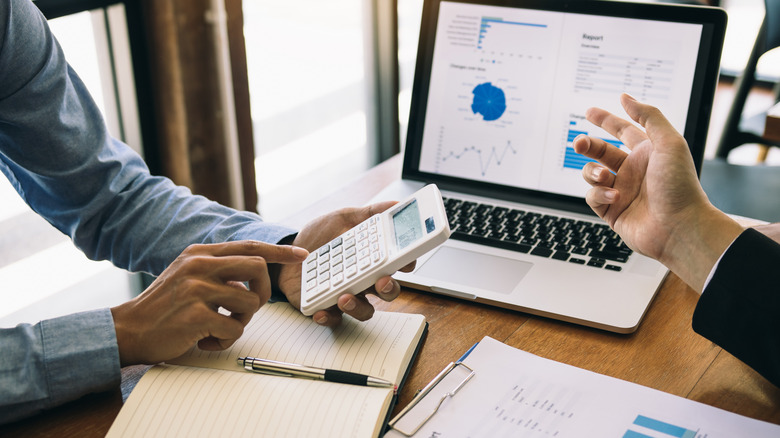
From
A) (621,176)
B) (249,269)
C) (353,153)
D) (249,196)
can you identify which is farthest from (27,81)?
(353,153)

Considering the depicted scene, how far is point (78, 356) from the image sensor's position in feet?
2.24

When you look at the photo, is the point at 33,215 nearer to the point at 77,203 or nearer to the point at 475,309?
the point at 77,203

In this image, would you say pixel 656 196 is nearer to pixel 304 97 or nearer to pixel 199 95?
pixel 199 95

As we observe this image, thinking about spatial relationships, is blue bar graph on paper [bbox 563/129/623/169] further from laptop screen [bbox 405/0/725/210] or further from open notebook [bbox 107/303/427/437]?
open notebook [bbox 107/303/427/437]

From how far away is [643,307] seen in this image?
0.83m

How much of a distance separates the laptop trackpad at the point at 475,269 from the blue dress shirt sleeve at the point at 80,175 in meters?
0.21

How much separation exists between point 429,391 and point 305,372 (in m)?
0.13

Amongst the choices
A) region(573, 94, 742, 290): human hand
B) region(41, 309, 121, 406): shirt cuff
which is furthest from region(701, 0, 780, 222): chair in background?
region(41, 309, 121, 406): shirt cuff

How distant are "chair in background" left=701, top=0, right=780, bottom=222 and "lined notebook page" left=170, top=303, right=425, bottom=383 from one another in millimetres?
962

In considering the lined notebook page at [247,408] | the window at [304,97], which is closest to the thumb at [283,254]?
the lined notebook page at [247,408]

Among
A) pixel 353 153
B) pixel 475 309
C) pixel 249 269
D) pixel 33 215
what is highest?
pixel 249 269

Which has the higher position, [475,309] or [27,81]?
[27,81]

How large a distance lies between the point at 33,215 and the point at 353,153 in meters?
1.46

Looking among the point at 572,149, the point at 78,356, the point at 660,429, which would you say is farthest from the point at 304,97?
the point at 660,429
